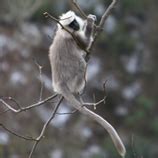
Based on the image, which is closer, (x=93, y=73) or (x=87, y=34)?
(x=87, y=34)

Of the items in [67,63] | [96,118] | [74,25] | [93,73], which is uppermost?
[74,25]

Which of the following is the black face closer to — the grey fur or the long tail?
the grey fur

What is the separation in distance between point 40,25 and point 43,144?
2765 millimetres

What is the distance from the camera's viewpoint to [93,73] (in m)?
13.9

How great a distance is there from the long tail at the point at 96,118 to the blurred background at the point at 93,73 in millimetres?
6108

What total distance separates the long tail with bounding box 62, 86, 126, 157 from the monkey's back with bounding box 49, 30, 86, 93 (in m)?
0.09

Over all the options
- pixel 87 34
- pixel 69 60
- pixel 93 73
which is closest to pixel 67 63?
pixel 69 60

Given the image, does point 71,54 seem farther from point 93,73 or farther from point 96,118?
point 93,73

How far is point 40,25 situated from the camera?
1429 centimetres


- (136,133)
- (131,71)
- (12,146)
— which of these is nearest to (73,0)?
(12,146)

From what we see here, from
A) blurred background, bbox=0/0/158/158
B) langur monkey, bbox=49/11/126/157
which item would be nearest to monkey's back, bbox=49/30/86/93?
langur monkey, bbox=49/11/126/157

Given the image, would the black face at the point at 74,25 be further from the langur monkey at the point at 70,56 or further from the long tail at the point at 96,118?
the long tail at the point at 96,118

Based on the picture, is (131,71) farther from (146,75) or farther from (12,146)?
(12,146)

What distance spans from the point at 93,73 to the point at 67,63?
7.52 meters
